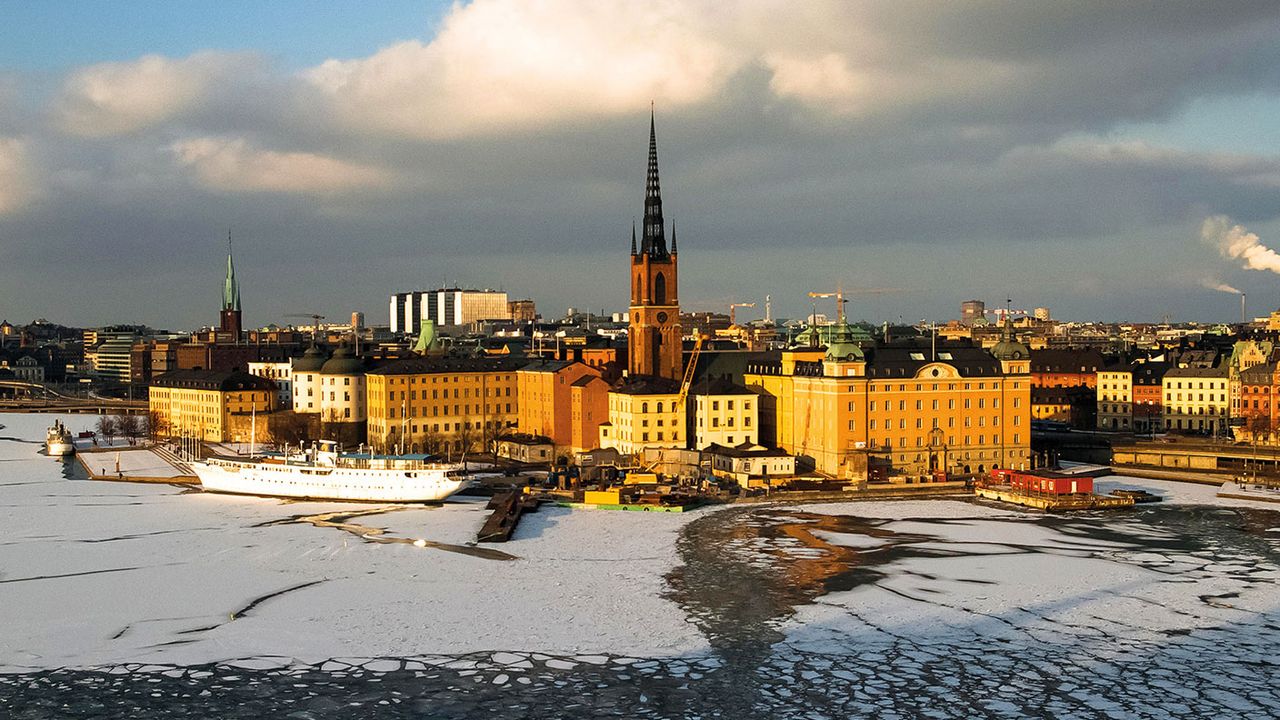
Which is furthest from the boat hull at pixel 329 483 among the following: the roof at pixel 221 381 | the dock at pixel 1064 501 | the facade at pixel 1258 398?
the facade at pixel 1258 398

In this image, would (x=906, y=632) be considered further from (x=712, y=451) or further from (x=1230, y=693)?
(x=712, y=451)

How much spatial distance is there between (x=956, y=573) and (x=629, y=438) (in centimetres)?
3818

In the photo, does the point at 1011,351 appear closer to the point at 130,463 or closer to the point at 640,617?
the point at 640,617

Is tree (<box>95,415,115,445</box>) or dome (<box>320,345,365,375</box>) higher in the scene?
dome (<box>320,345,365,375</box>)

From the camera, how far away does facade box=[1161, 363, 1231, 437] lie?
339 feet

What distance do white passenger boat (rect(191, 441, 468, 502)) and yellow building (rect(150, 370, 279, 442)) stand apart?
26.1m

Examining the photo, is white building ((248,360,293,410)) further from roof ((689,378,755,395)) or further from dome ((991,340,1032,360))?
dome ((991,340,1032,360))

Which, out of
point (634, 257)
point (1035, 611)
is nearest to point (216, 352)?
point (634, 257)

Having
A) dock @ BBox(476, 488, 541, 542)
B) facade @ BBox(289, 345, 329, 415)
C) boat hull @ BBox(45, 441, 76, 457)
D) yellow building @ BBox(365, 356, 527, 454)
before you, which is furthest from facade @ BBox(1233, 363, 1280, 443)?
boat hull @ BBox(45, 441, 76, 457)

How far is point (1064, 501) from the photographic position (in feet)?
219

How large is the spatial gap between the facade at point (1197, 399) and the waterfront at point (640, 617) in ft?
144

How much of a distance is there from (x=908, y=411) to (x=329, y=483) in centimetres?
3236

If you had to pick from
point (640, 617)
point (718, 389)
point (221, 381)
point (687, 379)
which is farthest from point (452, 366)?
point (640, 617)

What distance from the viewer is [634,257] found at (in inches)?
3780
